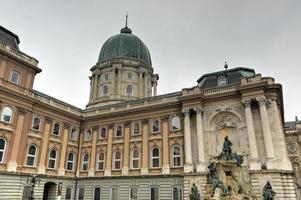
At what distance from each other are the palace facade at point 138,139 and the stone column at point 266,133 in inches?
3.4

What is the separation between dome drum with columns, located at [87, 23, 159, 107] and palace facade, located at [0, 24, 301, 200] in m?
9.91

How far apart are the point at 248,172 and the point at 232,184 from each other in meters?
2.72

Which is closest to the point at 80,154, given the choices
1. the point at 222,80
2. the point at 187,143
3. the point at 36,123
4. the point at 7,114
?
the point at 36,123

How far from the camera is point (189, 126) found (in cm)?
2883

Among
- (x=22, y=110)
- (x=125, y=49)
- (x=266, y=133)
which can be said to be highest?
(x=125, y=49)

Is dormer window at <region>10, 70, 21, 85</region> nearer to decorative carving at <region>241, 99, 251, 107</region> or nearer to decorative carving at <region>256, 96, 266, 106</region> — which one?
decorative carving at <region>241, 99, 251, 107</region>

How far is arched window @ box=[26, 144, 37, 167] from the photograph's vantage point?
28656 millimetres

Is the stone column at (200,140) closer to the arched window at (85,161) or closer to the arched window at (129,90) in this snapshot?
the arched window at (85,161)

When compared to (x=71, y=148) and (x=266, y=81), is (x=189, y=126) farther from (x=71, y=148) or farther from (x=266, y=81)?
(x=71, y=148)

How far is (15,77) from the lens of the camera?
2898 cm

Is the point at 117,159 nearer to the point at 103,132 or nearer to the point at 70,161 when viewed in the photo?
the point at 103,132

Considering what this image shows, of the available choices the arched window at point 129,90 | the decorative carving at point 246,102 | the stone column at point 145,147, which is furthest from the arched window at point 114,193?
the arched window at point 129,90

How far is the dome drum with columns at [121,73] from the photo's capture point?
1825 inches

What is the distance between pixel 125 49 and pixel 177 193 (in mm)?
31370
